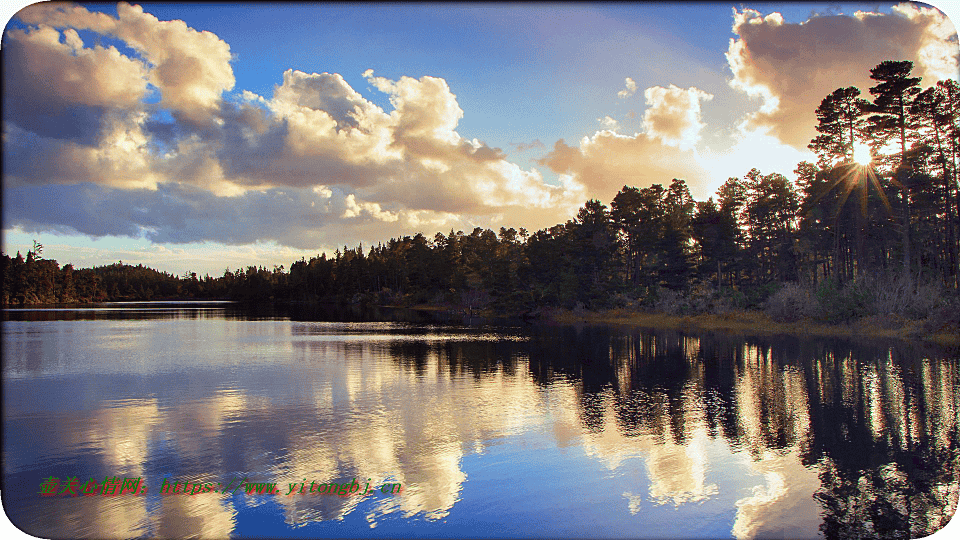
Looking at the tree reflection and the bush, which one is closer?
the tree reflection

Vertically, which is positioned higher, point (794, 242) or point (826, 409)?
point (794, 242)

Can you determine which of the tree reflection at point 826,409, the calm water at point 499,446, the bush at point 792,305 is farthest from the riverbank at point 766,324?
the calm water at point 499,446

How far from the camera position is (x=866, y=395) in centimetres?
2288

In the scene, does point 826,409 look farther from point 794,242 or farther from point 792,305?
point 794,242

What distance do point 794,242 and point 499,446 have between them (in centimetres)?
7962

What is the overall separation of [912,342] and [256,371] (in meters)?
43.3

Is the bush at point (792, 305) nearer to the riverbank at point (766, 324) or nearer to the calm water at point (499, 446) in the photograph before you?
the riverbank at point (766, 324)

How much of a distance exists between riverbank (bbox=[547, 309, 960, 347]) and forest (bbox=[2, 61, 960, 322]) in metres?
1.16

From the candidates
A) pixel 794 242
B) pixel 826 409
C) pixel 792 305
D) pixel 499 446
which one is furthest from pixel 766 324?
pixel 499 446

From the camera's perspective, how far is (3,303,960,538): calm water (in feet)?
36.5

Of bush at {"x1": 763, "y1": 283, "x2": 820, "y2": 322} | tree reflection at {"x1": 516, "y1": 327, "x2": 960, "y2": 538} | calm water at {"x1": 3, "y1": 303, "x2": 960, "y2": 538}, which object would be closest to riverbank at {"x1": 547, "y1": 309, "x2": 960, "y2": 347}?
bush at {"x1": 763, "y1": 283, "x2": 820, "y2": 322}

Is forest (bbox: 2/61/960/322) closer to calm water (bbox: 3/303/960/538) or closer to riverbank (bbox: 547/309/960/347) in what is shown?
riverbank (bbox: 547/309/960/347)

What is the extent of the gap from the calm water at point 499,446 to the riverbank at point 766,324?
9074 mm

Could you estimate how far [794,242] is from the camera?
81688 mm
